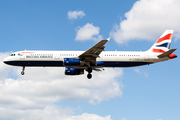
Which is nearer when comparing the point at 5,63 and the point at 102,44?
the point at 102,44

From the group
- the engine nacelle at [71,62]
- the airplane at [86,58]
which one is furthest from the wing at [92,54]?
the engine nacelle at [71,62]

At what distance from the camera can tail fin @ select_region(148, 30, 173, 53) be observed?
54.3 m

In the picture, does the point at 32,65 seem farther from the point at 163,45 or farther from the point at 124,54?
the point at 163,45

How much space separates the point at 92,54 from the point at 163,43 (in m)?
15.9

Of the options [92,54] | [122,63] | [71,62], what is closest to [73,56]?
[71,62]

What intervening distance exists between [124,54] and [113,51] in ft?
7.16

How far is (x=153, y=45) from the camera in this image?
181 ft

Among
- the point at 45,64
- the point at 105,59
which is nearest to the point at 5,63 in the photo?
the point at 45,64

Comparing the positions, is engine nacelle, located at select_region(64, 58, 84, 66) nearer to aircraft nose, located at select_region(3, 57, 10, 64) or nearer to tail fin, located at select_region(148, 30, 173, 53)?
aircraft nose, located at select_region(3, 57, 10, 64)

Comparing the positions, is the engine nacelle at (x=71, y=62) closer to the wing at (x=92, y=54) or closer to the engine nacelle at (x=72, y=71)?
the wing at (x=92, y=54)

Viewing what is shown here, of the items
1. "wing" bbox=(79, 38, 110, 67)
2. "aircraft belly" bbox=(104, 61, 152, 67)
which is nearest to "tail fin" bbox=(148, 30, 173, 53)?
"aircraft belly" bbox=(104, 61, 152, 67)

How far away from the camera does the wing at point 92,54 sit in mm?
46397

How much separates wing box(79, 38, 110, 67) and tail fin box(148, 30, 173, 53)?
39.8 ft

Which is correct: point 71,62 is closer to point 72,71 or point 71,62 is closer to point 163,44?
point 72,71
